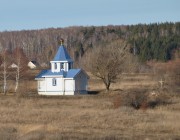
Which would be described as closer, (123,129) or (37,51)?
(123,129)

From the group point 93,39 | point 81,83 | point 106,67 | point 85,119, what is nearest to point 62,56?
point 81,83

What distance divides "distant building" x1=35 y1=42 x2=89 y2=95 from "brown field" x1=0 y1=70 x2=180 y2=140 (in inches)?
262

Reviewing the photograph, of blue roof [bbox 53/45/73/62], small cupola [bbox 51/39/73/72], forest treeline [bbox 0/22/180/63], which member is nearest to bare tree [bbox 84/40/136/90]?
small cupola [bbox 51/39/73/72]

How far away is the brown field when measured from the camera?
80.9 feet

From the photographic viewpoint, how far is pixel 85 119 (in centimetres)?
3081

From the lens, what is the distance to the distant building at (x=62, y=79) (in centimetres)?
5194

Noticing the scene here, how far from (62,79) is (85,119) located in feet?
70.4

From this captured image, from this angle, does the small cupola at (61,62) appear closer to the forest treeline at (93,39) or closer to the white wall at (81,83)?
the white wall at (81,83)

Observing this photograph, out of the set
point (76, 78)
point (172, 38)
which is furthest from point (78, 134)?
point (172, 38)

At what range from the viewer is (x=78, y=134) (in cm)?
2442

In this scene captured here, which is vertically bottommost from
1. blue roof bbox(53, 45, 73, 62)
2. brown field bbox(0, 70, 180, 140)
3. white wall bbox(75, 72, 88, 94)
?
brown field bbox(0, 70, 180, 140)

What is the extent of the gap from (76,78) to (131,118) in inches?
848

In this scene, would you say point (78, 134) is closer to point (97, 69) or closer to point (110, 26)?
point (97, 69)

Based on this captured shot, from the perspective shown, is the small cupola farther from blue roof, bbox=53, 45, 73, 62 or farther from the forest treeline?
the forest treeline
